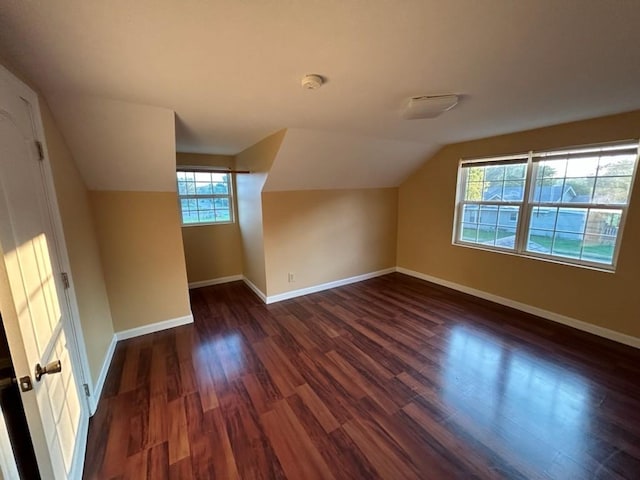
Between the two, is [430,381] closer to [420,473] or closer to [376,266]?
[420,473]

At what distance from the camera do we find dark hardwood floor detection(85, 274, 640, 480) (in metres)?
1.50

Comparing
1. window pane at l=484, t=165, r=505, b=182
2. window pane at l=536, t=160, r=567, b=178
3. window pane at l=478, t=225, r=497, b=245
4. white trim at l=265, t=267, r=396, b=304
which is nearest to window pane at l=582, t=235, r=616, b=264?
window pane at l=536, t=160, r=567, b=178

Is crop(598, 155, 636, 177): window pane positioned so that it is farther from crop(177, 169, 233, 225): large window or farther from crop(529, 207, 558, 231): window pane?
crop(177, 169, 233, 225): large window

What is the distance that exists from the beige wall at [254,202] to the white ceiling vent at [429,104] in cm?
137

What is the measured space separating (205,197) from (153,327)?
7.04 feet

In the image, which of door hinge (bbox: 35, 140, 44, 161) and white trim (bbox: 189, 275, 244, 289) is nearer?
door hinge (bbox: 35, 140, 44, 161)

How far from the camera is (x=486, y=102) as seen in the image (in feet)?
6.81

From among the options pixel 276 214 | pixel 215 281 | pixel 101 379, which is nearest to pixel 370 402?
pixel 101 379

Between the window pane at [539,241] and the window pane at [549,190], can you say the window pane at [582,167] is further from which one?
the window pane at [539,241]

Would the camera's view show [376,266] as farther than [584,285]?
Yes

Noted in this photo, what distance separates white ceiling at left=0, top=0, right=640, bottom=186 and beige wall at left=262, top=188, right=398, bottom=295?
1.62 m

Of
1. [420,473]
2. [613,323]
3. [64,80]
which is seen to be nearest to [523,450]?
[420,473]

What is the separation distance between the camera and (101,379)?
214 cm

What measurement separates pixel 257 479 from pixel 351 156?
10.7ft
